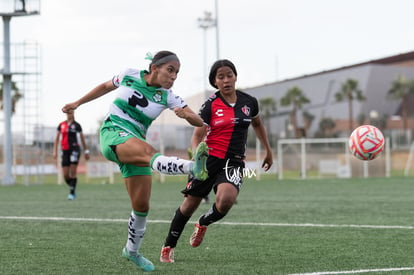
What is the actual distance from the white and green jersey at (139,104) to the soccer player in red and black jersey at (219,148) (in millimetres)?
846

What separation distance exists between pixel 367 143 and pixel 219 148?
2227 millimetres

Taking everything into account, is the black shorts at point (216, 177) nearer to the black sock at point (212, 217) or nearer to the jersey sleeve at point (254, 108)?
the black sock at point (212, 217)

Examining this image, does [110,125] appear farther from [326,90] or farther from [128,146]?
[326,90]

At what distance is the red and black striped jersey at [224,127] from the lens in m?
8.02

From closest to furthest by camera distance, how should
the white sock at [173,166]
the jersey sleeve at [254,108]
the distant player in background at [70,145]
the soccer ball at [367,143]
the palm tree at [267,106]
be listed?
the white sock at [173,166], the jersey sleeve at [254,108], the soccer ball at [367,143], the distant player in background at [70,145], the palm tree at [267,106]

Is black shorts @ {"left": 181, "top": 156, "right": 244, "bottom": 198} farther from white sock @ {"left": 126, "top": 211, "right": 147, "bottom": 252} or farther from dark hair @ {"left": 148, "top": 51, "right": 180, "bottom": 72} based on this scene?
dark hair @ {"left": 148, "top": 51, "right": 180, "bottom": 72}

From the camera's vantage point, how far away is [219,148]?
8016 mm

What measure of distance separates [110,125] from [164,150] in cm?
3066

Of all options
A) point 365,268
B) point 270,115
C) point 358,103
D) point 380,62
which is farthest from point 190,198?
point 380,62

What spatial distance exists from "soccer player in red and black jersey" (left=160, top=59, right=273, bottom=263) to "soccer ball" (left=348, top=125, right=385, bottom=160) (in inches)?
72.0

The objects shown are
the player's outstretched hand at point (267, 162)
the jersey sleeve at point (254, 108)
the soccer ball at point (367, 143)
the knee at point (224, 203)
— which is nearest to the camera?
the knee at point (224, 203)

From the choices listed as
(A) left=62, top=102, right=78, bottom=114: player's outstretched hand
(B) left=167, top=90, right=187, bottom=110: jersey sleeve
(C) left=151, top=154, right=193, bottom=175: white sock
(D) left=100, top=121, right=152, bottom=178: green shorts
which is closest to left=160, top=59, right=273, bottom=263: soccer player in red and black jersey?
(B) left=167, top=90, right=187, bottom=110: jersey sleeve

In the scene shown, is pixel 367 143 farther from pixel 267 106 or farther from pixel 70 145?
pixel 267 106

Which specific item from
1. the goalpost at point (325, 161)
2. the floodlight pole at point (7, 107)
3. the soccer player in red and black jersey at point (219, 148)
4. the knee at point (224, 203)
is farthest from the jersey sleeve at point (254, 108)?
the goalpost at point (325, 161)
